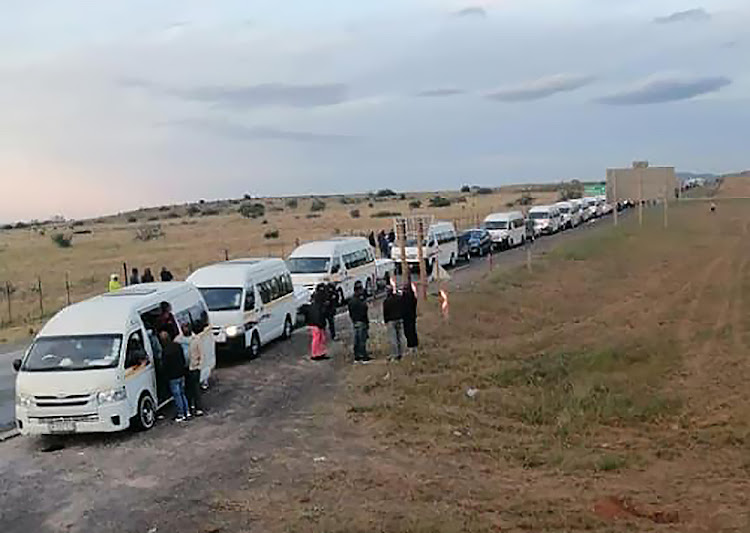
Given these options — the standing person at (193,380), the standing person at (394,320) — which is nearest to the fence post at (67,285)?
the standing person at (394,320)

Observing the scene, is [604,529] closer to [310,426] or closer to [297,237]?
[310,426]

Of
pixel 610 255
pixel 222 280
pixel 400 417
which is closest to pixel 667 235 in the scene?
pixel 610 255

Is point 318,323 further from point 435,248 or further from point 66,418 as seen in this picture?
point 435,248

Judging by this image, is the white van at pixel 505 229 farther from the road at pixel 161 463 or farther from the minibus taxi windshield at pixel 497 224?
the road at pixel 161 463

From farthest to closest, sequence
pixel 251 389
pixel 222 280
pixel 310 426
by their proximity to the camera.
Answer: pixel 222 280 < pixel 251 389 < pixel 310 426

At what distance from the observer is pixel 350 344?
23203 millimetres

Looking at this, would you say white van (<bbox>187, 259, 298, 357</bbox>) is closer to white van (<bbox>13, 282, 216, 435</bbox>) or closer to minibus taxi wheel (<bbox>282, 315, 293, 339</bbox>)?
minibus taxi wheel (<bbox>282, 315, 293, 339</bbox>)

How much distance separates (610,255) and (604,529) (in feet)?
131

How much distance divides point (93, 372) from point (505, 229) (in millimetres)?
39525

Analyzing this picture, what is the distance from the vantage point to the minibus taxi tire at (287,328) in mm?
24420

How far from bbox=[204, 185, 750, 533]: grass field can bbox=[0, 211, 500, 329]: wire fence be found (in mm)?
16654

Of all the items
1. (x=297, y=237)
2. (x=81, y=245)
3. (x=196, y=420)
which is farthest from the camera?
(x=81, y=245)

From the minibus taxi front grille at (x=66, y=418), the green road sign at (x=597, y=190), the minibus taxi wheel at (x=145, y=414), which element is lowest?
the minibus taxi wheel at (x=145, y=414)

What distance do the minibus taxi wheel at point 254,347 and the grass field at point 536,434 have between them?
3.53m
